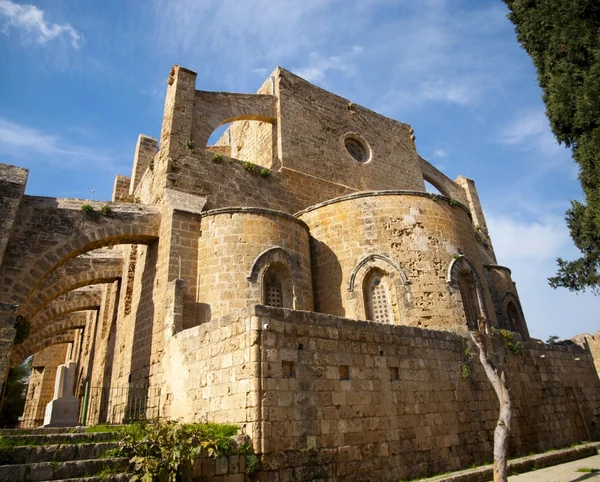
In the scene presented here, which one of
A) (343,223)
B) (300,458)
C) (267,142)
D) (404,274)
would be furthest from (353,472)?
(267,142)

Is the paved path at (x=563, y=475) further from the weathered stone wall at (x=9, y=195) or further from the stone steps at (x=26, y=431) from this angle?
the weathered stone wall at (x=9, y=195)

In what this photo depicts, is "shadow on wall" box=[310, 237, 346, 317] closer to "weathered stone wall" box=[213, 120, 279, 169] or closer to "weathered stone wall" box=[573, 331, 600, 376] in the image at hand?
"weathered stone wall" box=[213, 120, 279, 169]

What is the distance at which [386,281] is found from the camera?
11.8 meters

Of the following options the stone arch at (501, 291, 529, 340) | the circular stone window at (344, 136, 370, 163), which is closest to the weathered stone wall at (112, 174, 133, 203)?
the circular stone window at (344, 136, 370, 163)

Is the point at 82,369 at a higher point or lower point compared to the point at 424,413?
Answer: higher

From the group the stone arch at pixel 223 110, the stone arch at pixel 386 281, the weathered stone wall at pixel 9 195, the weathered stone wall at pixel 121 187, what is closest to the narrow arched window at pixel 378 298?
the stone arch at pixel 386 281

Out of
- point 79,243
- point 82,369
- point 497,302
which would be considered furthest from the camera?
point 82,369

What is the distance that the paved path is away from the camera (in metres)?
7.52

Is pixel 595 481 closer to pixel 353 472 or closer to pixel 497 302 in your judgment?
pixel 353 472

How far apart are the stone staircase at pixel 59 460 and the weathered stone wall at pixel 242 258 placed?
15.2 feet

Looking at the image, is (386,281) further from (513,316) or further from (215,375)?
(513,316)

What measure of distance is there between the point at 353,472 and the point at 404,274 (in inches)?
229

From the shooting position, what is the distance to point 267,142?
17.0 m

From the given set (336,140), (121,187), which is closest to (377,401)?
(336,140)
